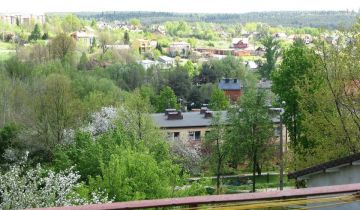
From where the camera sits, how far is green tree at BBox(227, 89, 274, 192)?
72.7 feet

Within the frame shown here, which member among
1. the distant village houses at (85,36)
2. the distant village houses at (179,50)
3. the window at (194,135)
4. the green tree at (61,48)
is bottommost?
the distant village houses at (179,50)

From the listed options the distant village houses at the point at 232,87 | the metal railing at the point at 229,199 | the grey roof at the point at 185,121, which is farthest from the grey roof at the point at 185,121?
the metal railing at the point at 229,199

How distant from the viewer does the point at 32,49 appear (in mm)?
53406

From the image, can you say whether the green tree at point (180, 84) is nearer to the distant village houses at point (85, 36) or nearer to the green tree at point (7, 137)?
the green tree at point (7, 137)

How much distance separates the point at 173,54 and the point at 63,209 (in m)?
100

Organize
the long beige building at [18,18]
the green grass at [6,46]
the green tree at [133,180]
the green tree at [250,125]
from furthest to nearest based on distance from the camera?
1. the long beige building at [18,18]
2. the green grass at [6,46]
3. the green tree at [250,125]
4. the green tree at [133,180]

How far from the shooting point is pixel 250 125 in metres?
22.2

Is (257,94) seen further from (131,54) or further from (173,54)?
(173,54)

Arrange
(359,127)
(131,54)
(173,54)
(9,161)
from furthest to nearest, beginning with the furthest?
1. (173,54)
2. (131,54)
3. (9,161)
4. (359,127)

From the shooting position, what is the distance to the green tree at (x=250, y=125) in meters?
22.2

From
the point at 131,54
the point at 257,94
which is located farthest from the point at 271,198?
the point at 131,54

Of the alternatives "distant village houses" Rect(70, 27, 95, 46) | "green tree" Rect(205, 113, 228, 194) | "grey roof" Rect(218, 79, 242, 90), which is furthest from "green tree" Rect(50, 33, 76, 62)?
"distant village houses" Rect(70, 27, 95, 46)

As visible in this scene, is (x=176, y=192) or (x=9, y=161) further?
(x=9, y=161)

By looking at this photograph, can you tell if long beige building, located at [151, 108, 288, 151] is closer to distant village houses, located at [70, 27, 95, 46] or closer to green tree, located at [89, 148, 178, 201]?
green tree, located at [89, 148, 178, 201]
